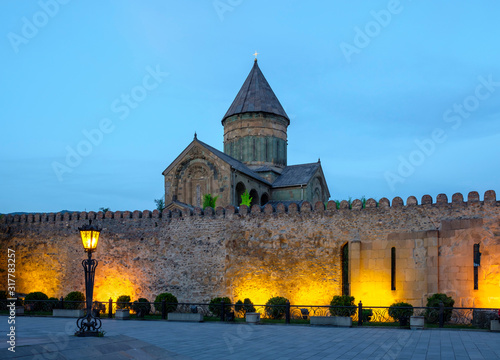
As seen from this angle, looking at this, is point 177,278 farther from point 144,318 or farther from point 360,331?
point 360,331

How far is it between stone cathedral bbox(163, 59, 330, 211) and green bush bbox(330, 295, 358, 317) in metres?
13.3

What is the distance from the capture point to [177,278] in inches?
925

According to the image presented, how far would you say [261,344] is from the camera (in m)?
11.4

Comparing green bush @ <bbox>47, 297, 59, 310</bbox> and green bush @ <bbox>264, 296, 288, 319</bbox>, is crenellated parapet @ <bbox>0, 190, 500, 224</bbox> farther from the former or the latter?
green bush @ <bbox>47, 297, 59, 310</bbox>

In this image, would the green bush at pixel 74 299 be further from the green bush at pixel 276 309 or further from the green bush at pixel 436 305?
the green bush at pixel 436 305

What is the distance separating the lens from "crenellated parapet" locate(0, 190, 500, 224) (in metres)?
18.9

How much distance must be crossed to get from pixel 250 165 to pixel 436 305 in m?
20.4

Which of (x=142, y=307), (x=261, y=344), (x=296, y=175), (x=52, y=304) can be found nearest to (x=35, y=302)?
(x=52, y=304)

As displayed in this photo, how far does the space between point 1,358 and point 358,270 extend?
48.2 ft

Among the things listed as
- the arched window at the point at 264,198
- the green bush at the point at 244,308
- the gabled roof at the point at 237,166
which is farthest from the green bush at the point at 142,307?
the arched window at the point at 264,198

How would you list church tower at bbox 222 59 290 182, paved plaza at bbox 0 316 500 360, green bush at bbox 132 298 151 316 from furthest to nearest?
1. church tower at bbox 222 59 290 182
2. green bush at bbox 132 298 151 316
3. paved plaza at bbox 0 316 500 360

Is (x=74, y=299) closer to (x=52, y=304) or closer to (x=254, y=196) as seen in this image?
(x=52, y=304)

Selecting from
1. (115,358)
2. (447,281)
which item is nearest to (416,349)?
(115,358)

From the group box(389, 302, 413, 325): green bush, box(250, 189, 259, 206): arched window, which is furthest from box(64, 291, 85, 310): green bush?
box(250, 189, 259, 206): arched window
